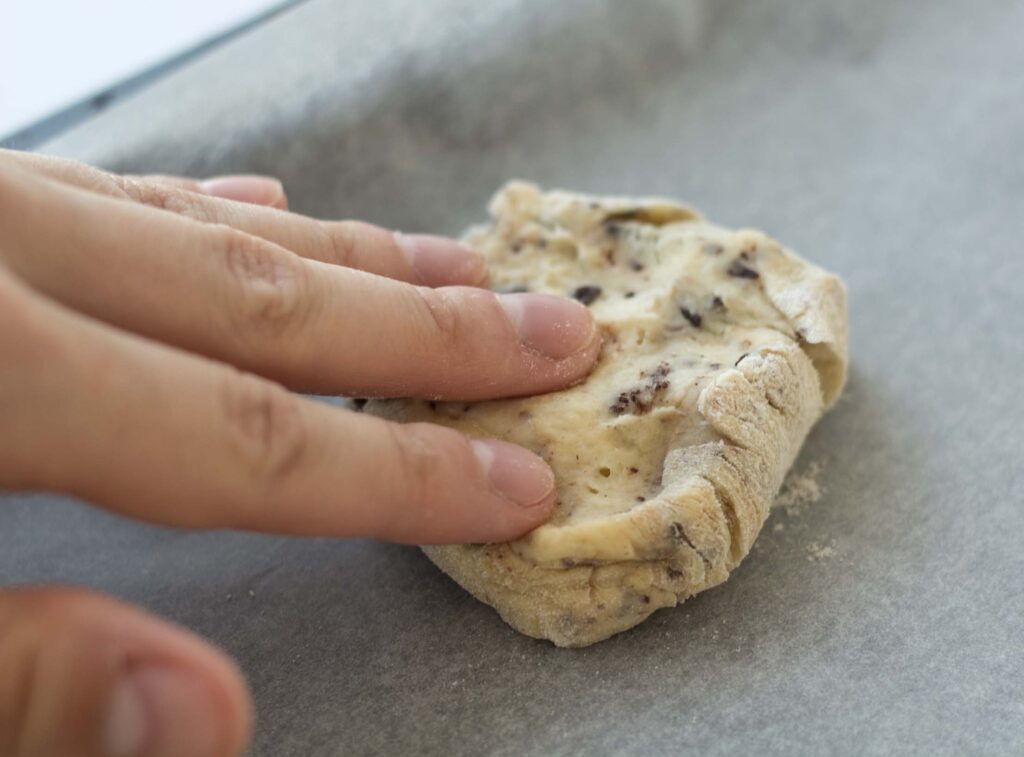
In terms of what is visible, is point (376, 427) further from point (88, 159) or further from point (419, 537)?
point (88, 159)

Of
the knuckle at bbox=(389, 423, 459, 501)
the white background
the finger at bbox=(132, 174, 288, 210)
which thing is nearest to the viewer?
the knuckle at bbox=(389, 423, 459, 501)

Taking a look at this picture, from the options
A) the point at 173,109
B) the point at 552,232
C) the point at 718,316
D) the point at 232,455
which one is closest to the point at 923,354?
the point at 718,316

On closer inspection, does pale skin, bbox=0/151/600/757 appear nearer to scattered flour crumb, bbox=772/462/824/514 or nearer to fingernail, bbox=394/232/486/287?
fingernail, bbox=394/232/486/287

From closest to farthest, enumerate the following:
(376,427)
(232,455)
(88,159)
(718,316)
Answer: (232,455) < (376,427) < (718,316) < (88,159)

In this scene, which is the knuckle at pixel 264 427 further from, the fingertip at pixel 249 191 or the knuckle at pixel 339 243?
the fingertip at pixel 249 191

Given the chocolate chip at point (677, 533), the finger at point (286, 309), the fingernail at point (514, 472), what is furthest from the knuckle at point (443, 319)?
the chocolate chip at point (677, 533)

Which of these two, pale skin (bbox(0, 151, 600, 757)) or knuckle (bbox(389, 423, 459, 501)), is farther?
knuckle (bbox(389, 423, 459, 501))

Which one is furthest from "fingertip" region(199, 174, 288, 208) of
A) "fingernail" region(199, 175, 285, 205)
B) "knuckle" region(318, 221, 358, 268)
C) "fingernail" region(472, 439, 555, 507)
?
"fingernail" region(472, 439, 555, 507)
